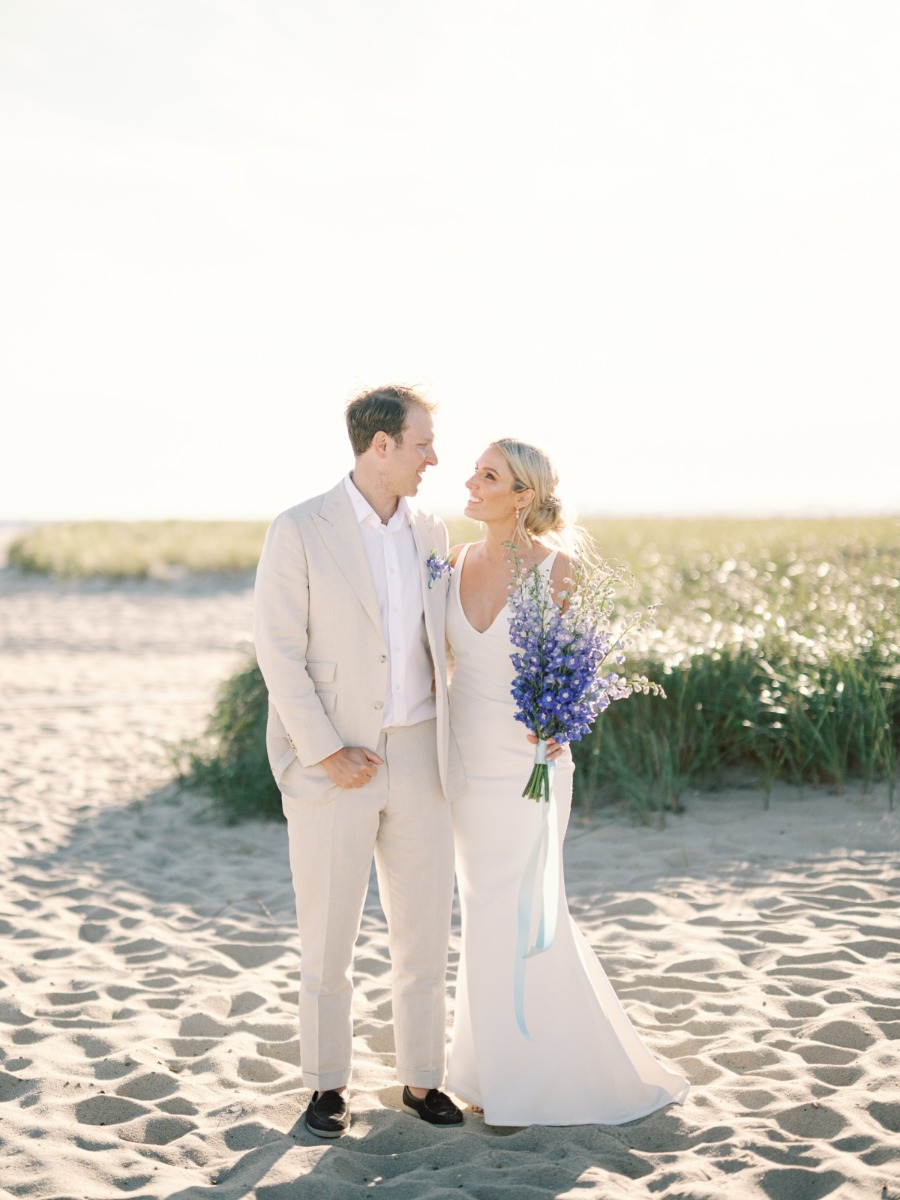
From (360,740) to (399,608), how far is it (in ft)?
1.38

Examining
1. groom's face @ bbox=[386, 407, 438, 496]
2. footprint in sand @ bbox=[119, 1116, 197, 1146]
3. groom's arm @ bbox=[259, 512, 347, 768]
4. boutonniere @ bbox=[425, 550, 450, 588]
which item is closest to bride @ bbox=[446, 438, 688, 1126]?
boutonniere @ bbox=[425, 550, 450, 588]

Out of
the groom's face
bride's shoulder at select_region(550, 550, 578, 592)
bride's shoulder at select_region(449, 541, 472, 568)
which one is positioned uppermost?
the groom's face

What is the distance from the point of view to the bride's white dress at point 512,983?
11.8ft

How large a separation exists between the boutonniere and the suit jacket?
22cm

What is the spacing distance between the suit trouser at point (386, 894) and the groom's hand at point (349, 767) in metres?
0.06

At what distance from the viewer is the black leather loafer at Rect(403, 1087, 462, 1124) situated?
3.61 metres

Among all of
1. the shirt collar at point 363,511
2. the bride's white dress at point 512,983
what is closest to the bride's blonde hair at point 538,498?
the bride's white dress at point 512,983

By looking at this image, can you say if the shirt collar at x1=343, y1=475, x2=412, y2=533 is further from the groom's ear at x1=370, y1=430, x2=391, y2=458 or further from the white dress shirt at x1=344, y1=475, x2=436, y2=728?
the groom's ear at x1=370, y1=430, x2=391, y2=458

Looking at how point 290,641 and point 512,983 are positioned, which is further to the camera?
point 512,983

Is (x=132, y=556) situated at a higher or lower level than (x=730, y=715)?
higher

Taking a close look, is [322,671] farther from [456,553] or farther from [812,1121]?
[812,1121]

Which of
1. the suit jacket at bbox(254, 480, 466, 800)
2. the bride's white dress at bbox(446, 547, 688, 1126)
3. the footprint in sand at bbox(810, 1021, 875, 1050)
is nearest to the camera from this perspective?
the suit jacket at bbox(254, 480, 466, 800)

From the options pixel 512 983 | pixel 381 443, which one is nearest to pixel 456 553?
pixel 381 443

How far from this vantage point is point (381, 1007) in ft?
15.2
